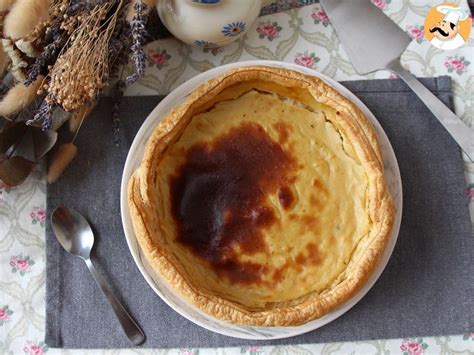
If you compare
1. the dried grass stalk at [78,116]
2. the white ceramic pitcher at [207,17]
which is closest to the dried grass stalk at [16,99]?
the dried grass stalk at [78,116]

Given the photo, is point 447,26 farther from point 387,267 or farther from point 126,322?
point 126,322

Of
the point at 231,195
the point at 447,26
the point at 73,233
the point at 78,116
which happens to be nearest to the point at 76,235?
the point at 73,233

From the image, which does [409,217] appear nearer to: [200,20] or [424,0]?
[424,0]

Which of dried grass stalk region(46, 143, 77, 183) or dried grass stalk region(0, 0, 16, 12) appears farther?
dried grass stalk region(46, 143, 77, 183)

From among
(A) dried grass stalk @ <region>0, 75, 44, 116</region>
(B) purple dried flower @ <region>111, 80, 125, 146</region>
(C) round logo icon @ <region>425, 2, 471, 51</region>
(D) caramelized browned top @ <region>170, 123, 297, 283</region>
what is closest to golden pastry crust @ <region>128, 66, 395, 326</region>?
(D) caramelized browned top @ <region>170, 123, 297, 283</region>

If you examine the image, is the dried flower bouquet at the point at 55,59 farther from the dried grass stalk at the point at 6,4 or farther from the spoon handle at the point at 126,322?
the spoon handle at the point at 126,322

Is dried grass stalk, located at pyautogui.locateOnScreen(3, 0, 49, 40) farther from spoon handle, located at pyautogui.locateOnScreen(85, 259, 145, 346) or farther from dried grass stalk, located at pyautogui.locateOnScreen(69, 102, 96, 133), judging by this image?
spoon handle, located at pyautogui.locateOnScreen(85, 259, 145, 346)
